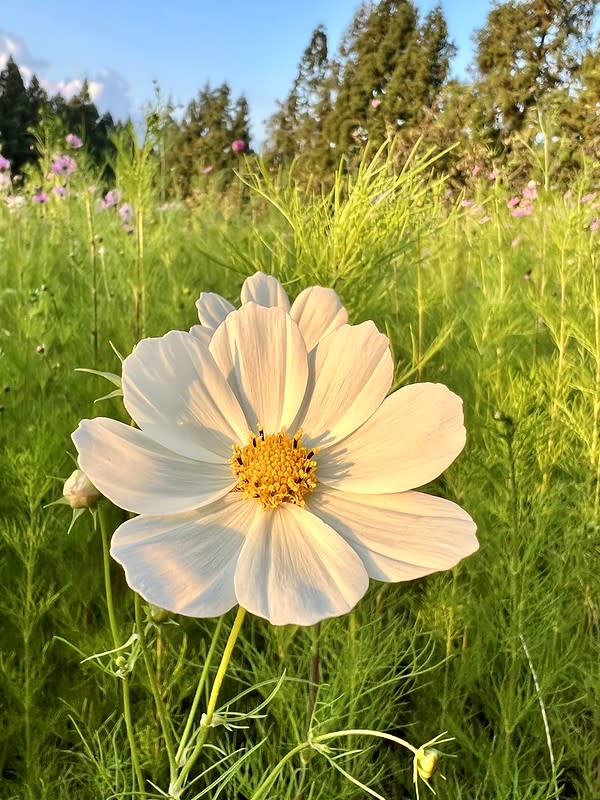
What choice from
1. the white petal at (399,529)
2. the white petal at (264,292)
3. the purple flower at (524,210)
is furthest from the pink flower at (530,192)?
the white petal at (399,529)

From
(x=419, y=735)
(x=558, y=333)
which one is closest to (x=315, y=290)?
(x=419, y=735)

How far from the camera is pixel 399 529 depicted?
1.43 ft

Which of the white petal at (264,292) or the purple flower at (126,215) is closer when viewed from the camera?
the white petal at (264,292)

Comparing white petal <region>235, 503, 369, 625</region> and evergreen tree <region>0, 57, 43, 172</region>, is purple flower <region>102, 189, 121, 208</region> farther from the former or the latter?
evergreen tree <region>0, 57, 43, 172</region>

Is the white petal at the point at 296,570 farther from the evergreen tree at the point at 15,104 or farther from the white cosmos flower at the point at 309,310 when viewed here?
Answer: the evergreen tree at the point at 15,104

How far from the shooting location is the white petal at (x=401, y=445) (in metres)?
0.45

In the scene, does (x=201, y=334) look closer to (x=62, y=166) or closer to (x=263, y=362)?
(x=263, y=362)

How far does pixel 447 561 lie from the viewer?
0.39 meters

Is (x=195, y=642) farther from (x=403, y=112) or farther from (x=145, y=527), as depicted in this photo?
(x=403, y=112)

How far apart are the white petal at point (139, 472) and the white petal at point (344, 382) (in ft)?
0.28

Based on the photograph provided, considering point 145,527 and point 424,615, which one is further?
point 424,615

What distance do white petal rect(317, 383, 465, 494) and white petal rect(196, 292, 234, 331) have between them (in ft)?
0.48

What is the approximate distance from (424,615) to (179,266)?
1.83m

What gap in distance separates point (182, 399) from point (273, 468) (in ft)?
0.28
